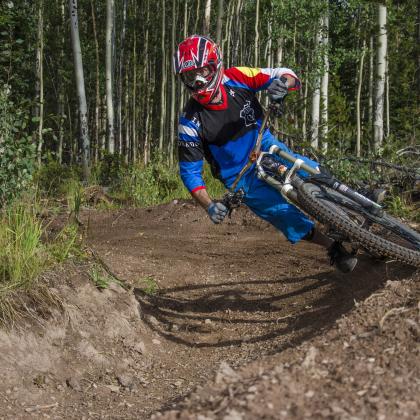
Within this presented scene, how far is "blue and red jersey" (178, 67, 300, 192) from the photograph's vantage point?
507 centimetres

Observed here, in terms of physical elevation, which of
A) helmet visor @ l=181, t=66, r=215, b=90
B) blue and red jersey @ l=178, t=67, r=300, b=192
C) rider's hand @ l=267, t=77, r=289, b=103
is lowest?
blue and red jersey @ l=178, t=67, r=300, b=192

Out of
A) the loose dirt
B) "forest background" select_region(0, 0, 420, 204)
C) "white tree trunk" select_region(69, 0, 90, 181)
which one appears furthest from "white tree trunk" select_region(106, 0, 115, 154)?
the loose dirt

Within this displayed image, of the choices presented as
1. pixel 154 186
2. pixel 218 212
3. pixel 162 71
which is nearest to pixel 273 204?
pixel 218 212

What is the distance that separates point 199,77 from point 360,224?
1.74 m

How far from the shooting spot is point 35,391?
3936 mm

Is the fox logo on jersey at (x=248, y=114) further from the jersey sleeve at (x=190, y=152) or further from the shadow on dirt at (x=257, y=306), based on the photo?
the shadow on dirt at (x=257, y=306)

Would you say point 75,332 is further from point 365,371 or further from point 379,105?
point 379,105

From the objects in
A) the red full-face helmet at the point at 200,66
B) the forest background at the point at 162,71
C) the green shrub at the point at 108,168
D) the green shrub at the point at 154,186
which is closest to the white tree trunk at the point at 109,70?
the forest background at the point at 162,71

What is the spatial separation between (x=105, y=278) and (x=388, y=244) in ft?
7.81

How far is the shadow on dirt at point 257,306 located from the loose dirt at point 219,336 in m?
0.02

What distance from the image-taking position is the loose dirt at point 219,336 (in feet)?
8.86

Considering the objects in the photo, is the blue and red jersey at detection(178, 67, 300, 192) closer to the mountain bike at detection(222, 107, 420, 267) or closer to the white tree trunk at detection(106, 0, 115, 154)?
the mountain bike at detection(222, 107, 420, 267)

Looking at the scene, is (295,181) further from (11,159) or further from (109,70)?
(109,70)

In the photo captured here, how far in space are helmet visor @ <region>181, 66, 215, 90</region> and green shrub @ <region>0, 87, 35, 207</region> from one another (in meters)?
2.08
